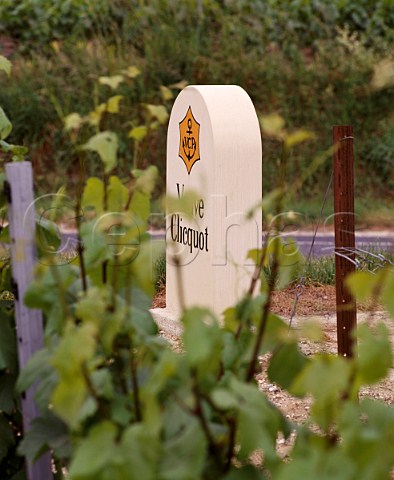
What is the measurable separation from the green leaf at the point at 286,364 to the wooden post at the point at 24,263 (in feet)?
1.88

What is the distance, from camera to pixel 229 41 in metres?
11.7

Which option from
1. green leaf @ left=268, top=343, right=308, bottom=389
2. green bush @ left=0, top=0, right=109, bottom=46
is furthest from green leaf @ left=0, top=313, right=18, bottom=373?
green bush @ left=0, top=0, right=109, bottom=46

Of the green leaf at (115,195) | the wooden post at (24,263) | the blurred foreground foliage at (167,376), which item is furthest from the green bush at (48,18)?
the green leaf at (115,195)

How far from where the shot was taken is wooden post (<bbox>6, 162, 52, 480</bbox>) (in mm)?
1935

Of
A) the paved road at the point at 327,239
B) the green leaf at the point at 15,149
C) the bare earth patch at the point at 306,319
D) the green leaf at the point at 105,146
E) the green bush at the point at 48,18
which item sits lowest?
the paved road at the point at 327,239

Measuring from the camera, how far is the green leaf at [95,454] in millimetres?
1268

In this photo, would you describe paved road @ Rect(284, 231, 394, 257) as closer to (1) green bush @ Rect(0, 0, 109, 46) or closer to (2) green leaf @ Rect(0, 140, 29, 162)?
(1) green bush @ Rect(0, 0, 109, 46)

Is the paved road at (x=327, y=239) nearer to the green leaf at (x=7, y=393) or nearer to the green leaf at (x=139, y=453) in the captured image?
the green leaf at (x=7, y=393)

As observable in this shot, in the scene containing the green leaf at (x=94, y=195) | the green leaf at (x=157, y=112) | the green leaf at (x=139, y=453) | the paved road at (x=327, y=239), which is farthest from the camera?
the paved road at (x=327, y=239)

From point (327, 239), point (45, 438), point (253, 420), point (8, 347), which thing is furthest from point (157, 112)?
point (327, 239)

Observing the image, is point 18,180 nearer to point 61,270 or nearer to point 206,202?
point 61,270

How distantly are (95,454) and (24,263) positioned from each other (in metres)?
0.72

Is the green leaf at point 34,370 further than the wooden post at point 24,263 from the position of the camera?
No

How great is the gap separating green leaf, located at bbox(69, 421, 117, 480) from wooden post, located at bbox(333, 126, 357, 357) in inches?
119
